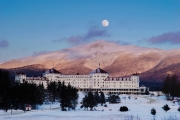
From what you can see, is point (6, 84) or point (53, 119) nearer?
point (53, 119)

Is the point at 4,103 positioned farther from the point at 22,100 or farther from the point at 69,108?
the point at 69,108

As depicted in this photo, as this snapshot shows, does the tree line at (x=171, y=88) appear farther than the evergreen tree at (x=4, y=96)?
Yes

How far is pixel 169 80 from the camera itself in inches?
5300

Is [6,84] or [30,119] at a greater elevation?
[6,84]

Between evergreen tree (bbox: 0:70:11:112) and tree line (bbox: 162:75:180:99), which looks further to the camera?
tree line (bbox: 162:75:180:99)

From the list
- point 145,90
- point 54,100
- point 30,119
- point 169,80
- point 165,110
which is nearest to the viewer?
point 30,119

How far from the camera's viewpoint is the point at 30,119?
53.8 meters

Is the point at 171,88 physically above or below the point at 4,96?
above

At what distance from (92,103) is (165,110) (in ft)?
53.1

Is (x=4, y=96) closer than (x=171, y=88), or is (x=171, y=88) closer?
(x=4, y=96)

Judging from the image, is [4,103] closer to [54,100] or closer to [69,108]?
[69,108]

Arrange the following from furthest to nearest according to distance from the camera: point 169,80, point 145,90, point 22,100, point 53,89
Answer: point 145,90, point 169,80, point 53,89, point 22,100

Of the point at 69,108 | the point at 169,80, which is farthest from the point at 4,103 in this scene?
the point at 169,80

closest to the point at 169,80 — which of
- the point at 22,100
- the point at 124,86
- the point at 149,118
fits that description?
the point at 124,86
